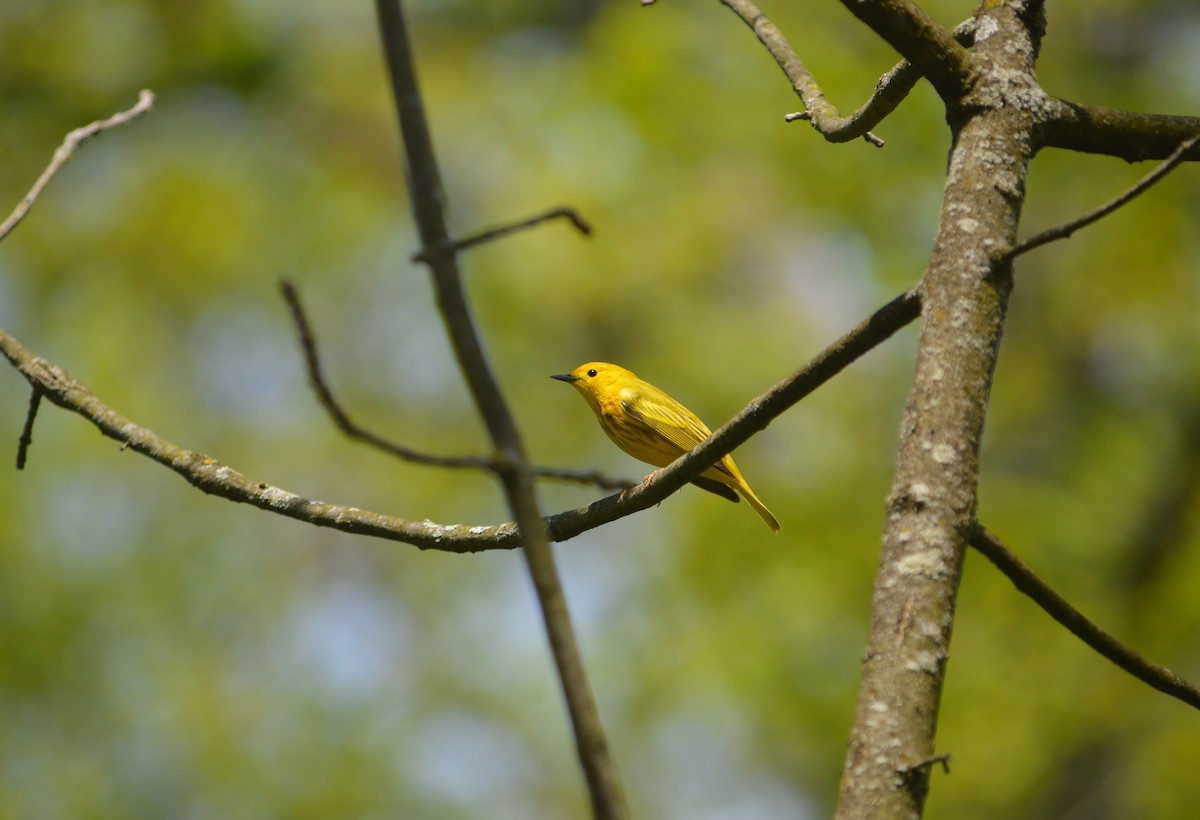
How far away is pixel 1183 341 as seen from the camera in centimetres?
1142

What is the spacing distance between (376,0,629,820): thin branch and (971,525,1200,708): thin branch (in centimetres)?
83

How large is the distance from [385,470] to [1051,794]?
964cm

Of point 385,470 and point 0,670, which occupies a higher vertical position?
point 385,470

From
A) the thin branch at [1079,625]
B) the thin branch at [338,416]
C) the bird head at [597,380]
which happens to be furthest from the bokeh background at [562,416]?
the thin branch at [338,416]

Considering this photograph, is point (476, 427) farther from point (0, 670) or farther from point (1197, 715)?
point (1197, 715)

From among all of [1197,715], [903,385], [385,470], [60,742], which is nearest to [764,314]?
[903,385]

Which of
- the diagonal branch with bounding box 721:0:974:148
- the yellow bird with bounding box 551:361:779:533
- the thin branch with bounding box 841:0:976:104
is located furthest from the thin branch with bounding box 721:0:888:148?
the yellow bird with bounding box 551:361:779:533

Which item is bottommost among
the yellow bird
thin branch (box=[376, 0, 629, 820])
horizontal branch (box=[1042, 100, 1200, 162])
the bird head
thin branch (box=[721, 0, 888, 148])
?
thin branch (box=[376, 0, 629, 820])

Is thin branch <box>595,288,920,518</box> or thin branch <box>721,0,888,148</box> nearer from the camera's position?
thin branch <box>595,288,920,518</box>

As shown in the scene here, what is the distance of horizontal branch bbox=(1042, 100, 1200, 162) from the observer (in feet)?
7.17

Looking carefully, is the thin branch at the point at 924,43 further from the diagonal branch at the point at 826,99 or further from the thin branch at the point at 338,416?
the thin branch at the point at 338,416

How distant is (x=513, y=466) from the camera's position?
1.30m

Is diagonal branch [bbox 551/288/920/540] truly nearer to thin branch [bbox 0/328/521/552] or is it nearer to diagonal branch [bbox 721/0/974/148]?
thin branch [bbox 0/328/521/552]

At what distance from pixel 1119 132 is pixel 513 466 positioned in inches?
63.3
